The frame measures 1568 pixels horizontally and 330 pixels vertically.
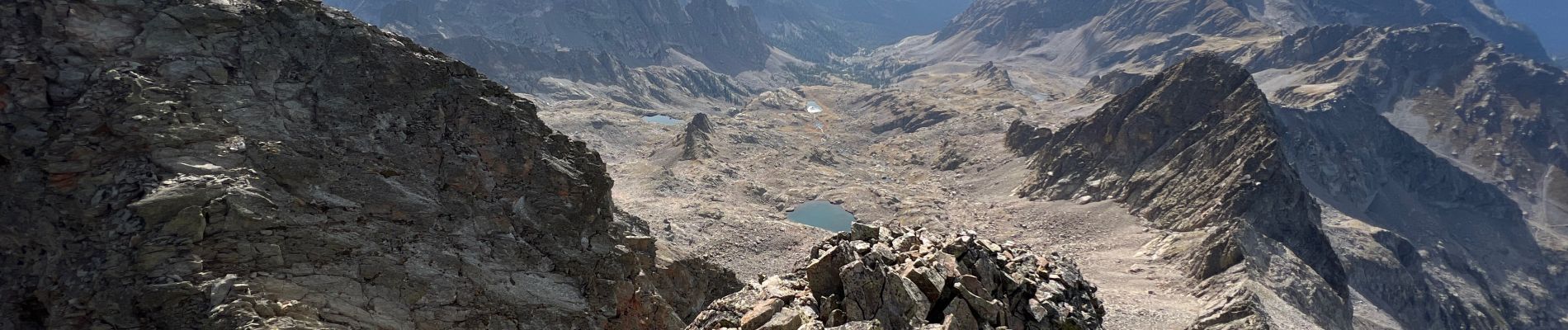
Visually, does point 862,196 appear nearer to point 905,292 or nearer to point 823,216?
point 823,216

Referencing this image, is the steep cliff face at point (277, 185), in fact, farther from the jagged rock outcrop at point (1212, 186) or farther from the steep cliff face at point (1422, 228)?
the steep cliff face at point (1422, 228)

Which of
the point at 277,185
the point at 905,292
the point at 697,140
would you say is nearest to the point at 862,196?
the point at 697,140

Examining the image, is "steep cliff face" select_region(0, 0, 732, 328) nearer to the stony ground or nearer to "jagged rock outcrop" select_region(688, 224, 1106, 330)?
"jagged rock outcrop" select_region(688, 224, 1106, 330)

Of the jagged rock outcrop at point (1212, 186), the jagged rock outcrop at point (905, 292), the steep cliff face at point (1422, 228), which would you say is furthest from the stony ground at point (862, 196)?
the steep cliff face at point (1422, 228)

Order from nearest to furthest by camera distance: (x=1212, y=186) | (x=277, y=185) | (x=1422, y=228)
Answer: (x=277, y=185) → (x=1212, y=186) → (x=1422, y=228)

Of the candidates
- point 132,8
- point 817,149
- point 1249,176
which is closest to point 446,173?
point 132,8

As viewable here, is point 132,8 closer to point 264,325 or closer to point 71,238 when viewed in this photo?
point 71,238

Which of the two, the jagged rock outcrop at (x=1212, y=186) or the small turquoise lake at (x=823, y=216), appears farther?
the small turquoise lake at (x=823, y=216)

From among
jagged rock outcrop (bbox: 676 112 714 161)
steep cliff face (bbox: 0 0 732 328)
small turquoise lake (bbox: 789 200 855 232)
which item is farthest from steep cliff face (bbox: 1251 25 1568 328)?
steep cliff face (bbox: 0 0 732 328)
